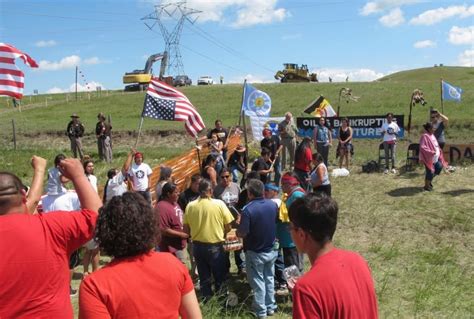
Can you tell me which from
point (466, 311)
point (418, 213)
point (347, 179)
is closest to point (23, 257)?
point (466, 311)

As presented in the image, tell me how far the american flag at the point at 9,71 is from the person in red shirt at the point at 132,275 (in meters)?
7.60

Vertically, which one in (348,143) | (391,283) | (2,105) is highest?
(2,105)

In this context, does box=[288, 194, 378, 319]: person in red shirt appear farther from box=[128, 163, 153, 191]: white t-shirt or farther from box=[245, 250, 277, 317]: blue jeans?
box=[128, 163, 153, 191]: white t-shirt

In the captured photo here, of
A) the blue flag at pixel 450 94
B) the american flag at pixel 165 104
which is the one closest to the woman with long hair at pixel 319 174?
the american flag at pixel 165 104

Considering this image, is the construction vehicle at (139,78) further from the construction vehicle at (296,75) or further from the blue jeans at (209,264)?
the blue jeans at (209,264)

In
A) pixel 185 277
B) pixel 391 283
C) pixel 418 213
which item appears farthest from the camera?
pixel 418 213

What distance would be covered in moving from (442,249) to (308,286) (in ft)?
24.8

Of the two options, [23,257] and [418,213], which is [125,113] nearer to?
[418,213]

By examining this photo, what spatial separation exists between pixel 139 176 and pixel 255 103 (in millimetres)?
5729

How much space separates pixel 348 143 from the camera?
14.8m

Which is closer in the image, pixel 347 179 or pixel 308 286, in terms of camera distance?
pixel 308 286

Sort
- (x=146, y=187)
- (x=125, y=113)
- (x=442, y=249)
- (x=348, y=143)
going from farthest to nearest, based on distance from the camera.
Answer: (x=125, y=113) → (x=348, y=143) → (x=146, y=187) → (x=442, y=249)

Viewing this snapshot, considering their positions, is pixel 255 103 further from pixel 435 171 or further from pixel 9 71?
pixel 9 71

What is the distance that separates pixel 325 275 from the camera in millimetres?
2277
